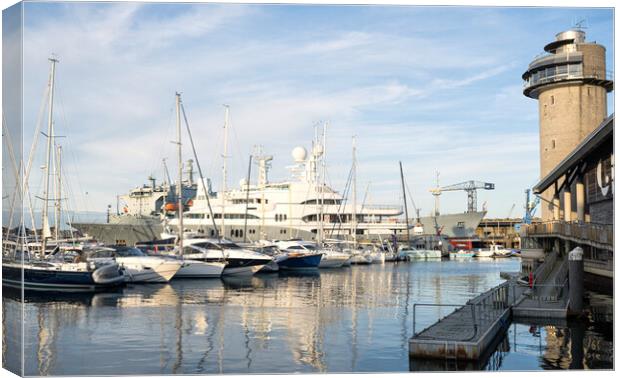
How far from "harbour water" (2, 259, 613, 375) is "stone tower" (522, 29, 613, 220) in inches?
944

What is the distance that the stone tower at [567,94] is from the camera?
169ft

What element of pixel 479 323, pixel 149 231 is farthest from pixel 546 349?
pixel 149 231

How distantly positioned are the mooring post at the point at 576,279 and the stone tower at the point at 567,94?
97.2 feet

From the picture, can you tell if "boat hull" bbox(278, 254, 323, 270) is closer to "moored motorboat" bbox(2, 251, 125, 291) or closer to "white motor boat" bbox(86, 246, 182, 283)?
"white motor boat" bbox(86, 246, 182, 283)

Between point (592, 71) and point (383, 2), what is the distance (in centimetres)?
4312

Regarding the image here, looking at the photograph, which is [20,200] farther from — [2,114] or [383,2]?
[383,2]

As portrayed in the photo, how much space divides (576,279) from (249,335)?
10.1 m

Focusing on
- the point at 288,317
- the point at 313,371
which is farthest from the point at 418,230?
the point at 313,371

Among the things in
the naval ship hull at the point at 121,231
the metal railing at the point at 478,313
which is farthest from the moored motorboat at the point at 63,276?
the naval ship hull at the point at 121,231

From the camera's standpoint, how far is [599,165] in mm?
30125

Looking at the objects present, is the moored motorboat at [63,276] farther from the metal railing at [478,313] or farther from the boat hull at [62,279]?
the metal railing at [478,313]

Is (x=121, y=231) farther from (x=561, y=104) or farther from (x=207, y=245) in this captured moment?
(x=561, y=104)

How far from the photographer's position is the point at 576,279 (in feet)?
70.0

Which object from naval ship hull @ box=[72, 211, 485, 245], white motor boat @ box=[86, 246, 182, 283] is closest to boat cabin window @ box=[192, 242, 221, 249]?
white motor boat @ box=[86, 246, 182, 283]
